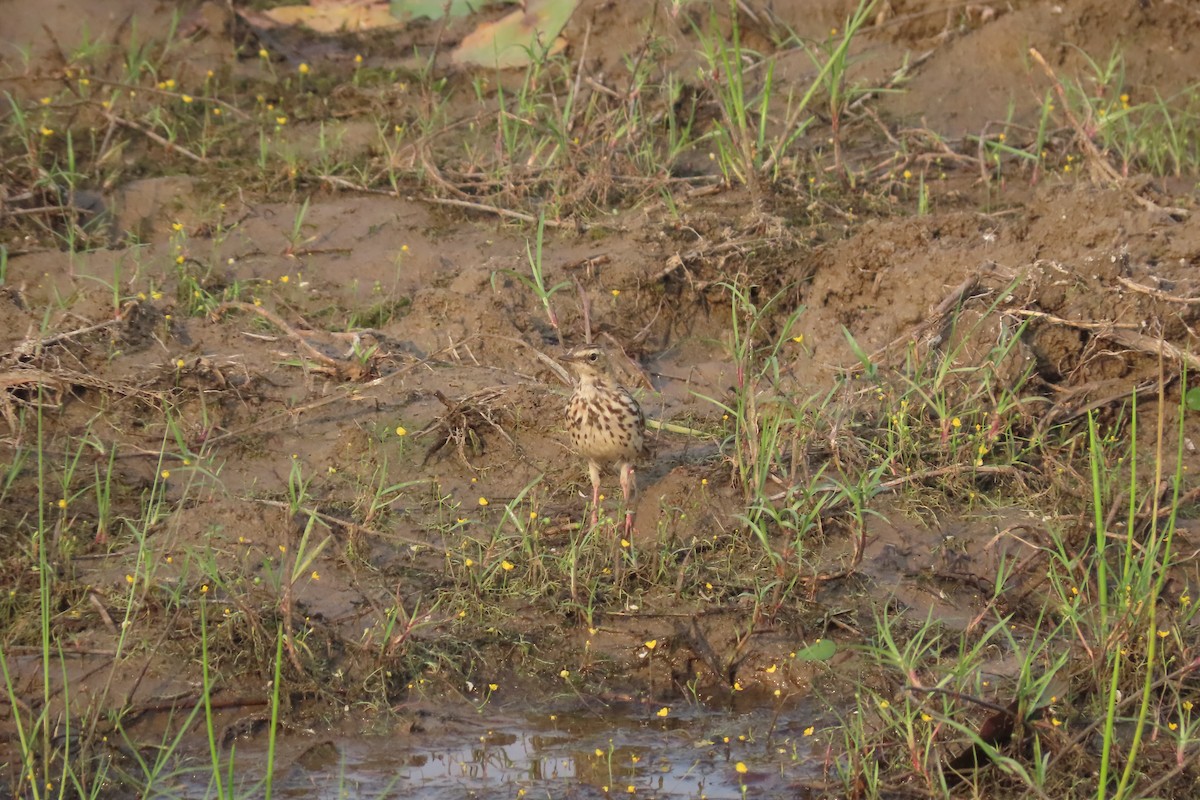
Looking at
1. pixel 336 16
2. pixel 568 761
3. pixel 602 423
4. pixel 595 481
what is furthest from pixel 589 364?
pixel 336 16

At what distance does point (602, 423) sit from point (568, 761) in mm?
1448

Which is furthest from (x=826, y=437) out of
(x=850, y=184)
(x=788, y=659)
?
(x=850, y=184)

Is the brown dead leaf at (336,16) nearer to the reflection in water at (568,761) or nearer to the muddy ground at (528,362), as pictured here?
the muddy ground at (528,362)

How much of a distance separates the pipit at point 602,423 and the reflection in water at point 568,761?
935 millimetres

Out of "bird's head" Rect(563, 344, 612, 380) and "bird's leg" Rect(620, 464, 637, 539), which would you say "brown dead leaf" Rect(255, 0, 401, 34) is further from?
"bird's leg" Rect(620, 464, 637, 539)

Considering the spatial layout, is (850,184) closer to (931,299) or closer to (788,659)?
(931,299)

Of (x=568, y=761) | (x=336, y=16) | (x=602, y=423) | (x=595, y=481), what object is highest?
(x=336, y=16)

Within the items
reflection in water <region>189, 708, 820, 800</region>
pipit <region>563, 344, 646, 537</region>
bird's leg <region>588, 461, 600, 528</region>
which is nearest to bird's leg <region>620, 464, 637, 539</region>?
pipit <region>563, 344, 646, 537</region>

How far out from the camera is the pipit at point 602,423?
6.54 metres

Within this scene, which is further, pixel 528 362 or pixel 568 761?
pixel 528 362

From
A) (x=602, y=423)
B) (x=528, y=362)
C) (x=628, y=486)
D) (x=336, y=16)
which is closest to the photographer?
(x=602, y=423)

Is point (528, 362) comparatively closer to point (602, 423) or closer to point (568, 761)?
point (602, 423)

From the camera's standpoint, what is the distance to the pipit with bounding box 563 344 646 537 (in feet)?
21.4

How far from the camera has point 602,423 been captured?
6.53 meters
